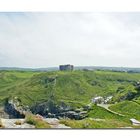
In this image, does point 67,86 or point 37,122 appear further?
point 67,86

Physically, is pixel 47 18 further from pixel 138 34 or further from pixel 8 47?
pixel 138 34

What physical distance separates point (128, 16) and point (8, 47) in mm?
4706

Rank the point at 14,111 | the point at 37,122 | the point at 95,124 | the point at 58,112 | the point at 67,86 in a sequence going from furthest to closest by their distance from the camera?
the point at 67,86 < the point at 14,111 < the point at 58,112 < the point at 95,124 < the point at 37,122

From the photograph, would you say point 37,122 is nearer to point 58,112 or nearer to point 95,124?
point 95,124

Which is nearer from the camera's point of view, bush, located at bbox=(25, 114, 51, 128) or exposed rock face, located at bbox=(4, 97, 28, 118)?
bush, located at bbox=(25, 114, 51, 128)

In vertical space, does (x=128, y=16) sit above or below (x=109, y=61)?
above

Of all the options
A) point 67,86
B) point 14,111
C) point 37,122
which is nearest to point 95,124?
point 37,122

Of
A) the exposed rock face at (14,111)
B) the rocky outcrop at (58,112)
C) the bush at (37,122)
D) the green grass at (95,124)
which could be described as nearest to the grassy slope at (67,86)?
the exposed rock face at (14,111)

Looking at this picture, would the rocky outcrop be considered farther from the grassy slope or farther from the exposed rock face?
the grassy slope

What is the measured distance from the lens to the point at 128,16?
44.6ft

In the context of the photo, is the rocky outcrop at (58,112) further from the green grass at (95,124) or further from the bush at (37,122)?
the bush at (37,122)

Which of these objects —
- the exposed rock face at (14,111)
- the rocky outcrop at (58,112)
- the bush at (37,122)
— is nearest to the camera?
the bush at (37,122)

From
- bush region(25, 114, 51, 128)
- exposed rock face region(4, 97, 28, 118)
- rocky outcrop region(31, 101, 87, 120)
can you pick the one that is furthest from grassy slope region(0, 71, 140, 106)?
bush region(25, 114, 51, 128)
